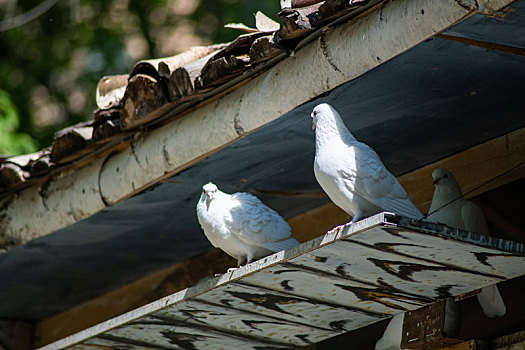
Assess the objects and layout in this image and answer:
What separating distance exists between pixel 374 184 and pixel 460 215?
0.44m

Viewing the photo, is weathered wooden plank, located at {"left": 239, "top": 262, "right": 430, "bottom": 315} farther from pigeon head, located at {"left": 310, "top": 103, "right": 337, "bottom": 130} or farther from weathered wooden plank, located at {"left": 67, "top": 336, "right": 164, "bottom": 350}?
weathered wooden plank, located at {"left": 67, "top": 336, "right": 164, "bottom": 350}

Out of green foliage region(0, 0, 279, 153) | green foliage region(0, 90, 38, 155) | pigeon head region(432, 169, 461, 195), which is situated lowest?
pigeon head region(432, 169, 461, 195)

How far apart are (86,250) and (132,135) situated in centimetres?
96

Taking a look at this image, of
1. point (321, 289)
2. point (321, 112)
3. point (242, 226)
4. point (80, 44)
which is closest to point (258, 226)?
point (242, 226)

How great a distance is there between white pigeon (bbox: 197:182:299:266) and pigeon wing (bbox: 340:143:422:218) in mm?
560

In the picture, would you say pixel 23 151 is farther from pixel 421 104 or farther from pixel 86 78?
pixel 421 104

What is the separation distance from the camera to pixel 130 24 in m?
9.55

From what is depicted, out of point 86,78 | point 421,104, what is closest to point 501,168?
point 421,104

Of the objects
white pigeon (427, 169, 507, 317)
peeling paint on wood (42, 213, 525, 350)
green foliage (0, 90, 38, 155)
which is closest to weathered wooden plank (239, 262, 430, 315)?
peeling paint on wood (42, 213, 525, 350)

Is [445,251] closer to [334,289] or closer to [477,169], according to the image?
[334,289]

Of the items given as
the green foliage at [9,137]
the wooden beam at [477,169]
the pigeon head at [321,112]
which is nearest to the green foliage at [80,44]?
the green foliage at [9,137]

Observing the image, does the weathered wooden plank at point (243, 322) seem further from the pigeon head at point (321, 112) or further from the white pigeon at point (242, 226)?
the pigeon head at point (321, 112)

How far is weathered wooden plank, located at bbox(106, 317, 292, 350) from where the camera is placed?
133 inches

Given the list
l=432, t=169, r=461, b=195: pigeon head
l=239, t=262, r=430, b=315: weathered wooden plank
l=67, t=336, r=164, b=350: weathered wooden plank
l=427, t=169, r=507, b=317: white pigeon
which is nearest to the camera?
l=239, t=262, r=430, b=315: weathered wooden plank
